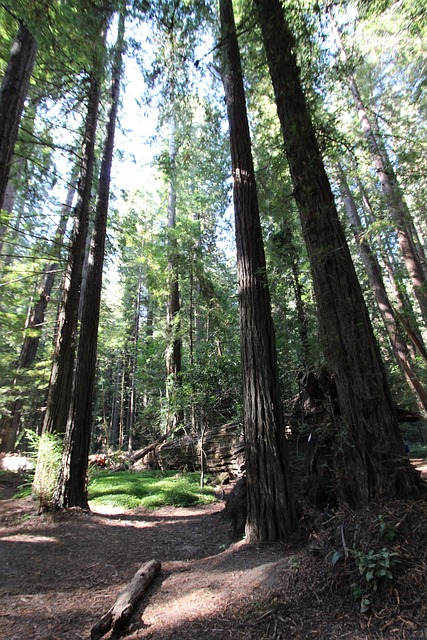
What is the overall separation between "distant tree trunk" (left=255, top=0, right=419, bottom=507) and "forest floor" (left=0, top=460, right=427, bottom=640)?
317 millimetres

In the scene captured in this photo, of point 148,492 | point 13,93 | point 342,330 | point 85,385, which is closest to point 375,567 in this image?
point 342,330

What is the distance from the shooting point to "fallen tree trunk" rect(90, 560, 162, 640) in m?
2.54

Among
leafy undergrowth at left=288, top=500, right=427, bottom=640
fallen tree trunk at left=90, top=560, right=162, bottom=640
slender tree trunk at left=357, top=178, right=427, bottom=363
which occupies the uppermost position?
slender tree trunk at left=357, top=178, right=427, bottom=363

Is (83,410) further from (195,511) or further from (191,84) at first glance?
(191,84)

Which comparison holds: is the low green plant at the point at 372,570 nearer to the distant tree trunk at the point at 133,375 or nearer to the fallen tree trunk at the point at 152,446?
the fallen tree trunk at the point at 152,446

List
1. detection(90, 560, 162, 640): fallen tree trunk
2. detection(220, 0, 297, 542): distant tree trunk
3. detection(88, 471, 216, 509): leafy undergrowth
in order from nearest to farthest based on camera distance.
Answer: detection(90, 560, 162, 640): fallen tree trunk
detection(220, 0, 297, 542): distant tree trunk
detection(88, 471, 216, 509): leafy undergrowth

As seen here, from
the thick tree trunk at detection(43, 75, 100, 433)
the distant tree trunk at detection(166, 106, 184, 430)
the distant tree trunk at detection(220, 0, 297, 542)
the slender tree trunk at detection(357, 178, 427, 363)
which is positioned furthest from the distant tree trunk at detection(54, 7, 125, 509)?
the slender tree trunk at detection(357, 178, 427, 363)

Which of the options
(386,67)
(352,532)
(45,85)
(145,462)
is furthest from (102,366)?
(352,532)

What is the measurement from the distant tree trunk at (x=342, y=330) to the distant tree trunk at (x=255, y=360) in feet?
3.67

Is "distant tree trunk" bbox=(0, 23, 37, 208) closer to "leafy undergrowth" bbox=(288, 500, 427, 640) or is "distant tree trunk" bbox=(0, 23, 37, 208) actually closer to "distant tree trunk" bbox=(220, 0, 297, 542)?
"distant tree trunk" bbox=(220, 0, 297, 542)

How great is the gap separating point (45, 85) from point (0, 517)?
8.62m

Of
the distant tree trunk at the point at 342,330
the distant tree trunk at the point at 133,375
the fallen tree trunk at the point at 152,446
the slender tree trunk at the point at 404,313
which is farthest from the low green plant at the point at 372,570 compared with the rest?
the distant tree trunk at the point at 133,375

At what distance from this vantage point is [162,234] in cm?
1376

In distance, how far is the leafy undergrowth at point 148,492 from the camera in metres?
A: 7.55
